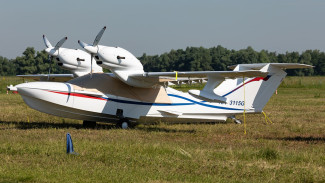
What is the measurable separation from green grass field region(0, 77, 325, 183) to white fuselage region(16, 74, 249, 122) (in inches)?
41.1

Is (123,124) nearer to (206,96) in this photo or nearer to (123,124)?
(123,124)

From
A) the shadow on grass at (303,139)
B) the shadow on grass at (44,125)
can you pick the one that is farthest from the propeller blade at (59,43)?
the shadow on grass at (303,139)

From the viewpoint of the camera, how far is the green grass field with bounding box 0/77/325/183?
843 cm

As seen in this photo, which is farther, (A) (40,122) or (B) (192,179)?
(A) (40,122)

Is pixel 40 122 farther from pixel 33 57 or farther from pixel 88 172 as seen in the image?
pixel 33 57

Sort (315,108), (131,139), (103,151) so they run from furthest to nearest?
1. (315,108)
2. (131,139)
3. (103,151)

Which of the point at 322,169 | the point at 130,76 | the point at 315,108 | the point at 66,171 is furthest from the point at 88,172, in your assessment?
the point at 315,108

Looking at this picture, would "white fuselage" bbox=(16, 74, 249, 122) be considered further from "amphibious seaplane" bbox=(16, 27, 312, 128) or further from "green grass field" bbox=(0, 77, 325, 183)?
"green grass field" bbox=(0, 77, 325, 183)

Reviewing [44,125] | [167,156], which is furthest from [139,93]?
[167,156]

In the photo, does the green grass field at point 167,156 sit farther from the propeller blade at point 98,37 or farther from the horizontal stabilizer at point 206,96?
the propeller blade at point 98,37

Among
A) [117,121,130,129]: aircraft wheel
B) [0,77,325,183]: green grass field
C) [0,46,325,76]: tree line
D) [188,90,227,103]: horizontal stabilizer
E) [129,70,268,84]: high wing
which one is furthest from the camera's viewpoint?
[0,46,325,76]: tree line

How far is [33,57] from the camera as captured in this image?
87.7 m

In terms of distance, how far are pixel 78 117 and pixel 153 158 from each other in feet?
23.1

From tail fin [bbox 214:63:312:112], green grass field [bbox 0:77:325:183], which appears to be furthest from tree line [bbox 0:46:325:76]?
green grass field [bbox 0:77:325:183]
